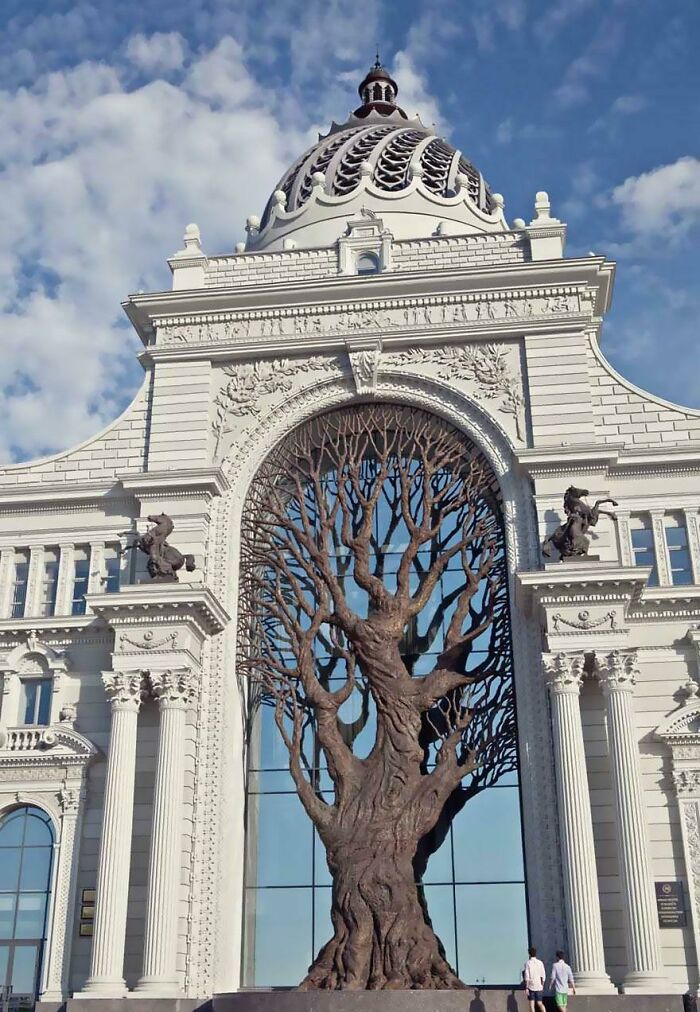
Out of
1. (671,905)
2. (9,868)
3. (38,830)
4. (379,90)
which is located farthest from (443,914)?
(379,90)

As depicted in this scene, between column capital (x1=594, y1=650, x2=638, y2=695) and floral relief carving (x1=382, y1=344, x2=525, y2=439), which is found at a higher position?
floral relief carving (x1=382, y1=344, x2=525, y2=439)

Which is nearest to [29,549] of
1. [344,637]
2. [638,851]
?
[344,637]

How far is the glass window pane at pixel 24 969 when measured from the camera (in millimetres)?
26891

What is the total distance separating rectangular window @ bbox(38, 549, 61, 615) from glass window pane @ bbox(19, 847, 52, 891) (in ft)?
20.2

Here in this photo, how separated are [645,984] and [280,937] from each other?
9.06 m

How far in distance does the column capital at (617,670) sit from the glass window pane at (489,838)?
4133 mm

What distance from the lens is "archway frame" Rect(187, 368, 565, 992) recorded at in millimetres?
25828

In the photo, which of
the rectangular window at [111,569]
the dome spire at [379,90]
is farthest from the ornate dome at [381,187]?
the rectangular window at [111,569]

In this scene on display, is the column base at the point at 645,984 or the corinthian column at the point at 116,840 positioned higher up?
the corinthian column at the point at 116,840

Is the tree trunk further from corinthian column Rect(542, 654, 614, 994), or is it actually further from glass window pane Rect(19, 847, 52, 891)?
glass window pane Rect(19, 847, 52, 891)

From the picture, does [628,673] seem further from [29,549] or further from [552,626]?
[29,549]

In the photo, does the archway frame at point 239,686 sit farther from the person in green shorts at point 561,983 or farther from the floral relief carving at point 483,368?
the person in green shorts at point 561,983

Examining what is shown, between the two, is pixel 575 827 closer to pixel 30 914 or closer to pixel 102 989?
pixel 102 989

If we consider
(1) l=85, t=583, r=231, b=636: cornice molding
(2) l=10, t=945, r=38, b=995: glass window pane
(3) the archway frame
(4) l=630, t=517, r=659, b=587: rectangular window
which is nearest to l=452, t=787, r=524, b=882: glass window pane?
(3) the archway frame
